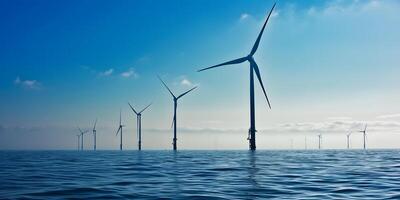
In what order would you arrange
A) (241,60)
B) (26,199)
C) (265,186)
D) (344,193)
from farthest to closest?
(241,60)
(265,186)
(344,193)
(26,199)

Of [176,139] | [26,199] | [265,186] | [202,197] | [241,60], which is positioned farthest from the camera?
[176,139]

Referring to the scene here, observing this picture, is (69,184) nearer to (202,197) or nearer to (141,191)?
(141,191)

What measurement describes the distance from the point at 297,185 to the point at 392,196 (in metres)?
5.19

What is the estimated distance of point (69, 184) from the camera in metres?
21.0

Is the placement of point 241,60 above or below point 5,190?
above

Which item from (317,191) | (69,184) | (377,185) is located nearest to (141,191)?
(69,184)

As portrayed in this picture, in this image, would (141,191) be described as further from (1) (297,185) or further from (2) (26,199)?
(1) (297,185)

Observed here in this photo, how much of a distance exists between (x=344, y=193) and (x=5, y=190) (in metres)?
15.8

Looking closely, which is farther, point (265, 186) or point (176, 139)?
point (176, 139)

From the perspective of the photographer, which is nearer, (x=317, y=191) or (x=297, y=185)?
(x=317, y=191)

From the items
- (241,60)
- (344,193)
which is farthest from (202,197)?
(241,60)

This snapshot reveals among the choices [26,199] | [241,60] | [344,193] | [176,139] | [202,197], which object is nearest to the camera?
[26,199]

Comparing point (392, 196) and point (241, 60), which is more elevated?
point (241, 60)

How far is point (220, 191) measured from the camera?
18.5 m
